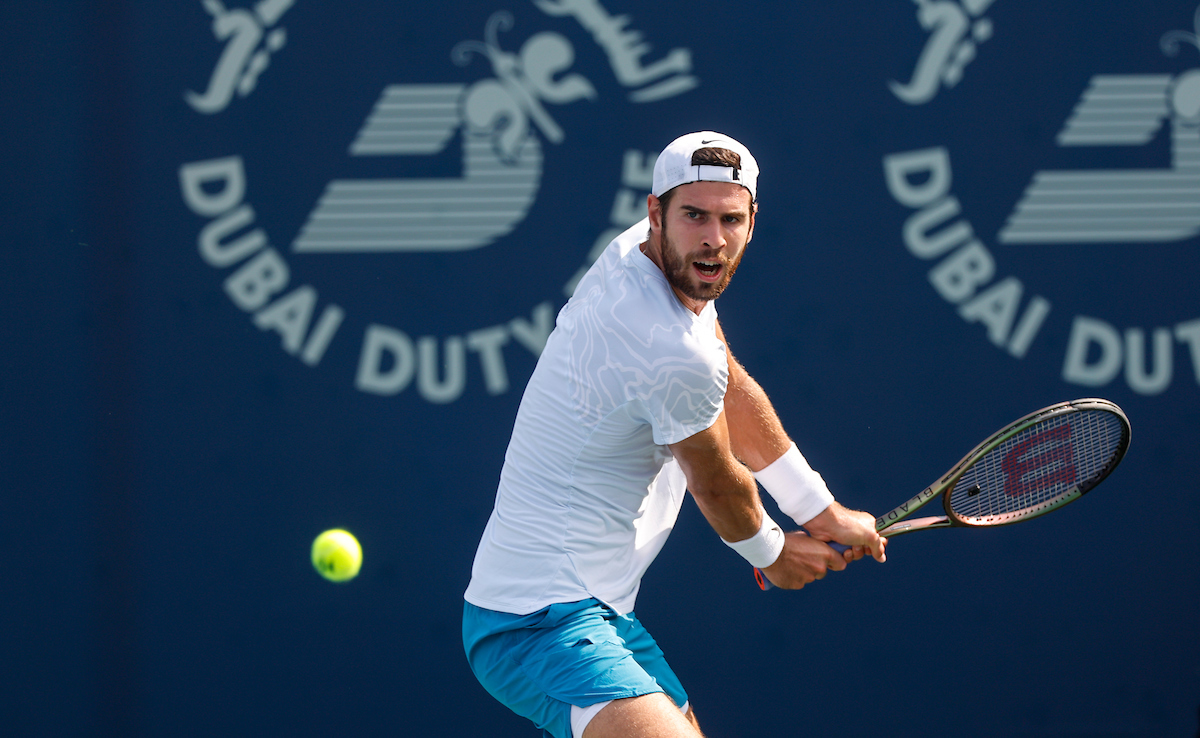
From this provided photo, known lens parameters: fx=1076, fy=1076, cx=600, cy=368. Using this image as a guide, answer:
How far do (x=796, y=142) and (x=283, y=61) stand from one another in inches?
56.9

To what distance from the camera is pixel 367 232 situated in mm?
3000

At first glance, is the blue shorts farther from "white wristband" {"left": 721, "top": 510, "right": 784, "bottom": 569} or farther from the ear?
the ear

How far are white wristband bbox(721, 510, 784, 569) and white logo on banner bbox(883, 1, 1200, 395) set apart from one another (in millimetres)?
1229

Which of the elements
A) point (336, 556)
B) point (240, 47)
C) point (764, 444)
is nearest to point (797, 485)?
point (764, 444)

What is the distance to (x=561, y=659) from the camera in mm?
1940

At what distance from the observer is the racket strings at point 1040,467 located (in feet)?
8.18

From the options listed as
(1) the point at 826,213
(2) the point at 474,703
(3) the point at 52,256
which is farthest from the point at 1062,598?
(3) the point at 52,256

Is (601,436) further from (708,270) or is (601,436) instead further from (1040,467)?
(1040,467)

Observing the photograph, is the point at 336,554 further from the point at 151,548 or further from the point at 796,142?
the point at 796,142

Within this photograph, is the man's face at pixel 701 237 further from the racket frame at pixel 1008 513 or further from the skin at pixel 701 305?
the racket frame at pixel 1008 513

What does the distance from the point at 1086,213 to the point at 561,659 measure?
2020 mm

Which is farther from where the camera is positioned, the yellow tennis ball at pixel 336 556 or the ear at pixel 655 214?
the yellow tennis ball at pixel 336 556

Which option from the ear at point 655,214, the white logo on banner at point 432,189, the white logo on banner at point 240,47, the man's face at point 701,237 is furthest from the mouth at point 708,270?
the white logo on banner at point 240,47

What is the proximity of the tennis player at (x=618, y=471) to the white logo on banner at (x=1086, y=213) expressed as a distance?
116cm
